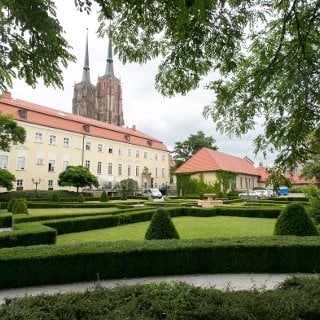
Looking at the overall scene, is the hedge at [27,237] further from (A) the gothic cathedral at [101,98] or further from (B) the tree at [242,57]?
(A) the gothic cathedral at [101,98]

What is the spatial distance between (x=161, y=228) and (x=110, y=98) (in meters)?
73.0

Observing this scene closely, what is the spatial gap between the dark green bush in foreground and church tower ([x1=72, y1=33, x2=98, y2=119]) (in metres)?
79.5

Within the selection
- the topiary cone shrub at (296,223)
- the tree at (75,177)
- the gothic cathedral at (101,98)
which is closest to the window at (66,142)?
the tree at (75,177)

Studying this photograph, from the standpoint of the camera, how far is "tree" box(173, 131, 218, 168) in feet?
192

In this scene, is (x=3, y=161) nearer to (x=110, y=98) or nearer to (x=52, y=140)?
(x=52, y=140)

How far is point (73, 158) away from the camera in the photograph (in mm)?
41406

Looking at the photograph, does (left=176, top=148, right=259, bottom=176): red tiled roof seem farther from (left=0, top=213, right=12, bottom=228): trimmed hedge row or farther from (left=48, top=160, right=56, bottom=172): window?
(left=0, top=213, right=12, bottom=228): trimmed hedge row

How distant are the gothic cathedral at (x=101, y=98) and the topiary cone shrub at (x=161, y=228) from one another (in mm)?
70897

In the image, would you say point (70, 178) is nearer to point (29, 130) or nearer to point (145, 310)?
point (29, 130)

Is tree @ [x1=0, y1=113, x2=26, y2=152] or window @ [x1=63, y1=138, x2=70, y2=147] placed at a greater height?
window @ [x1=63, y1=138, x2=70, y2=147]

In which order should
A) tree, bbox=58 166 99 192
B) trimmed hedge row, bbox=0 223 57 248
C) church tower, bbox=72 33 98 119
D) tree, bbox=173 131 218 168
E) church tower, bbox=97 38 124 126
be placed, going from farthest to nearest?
1. church tower, bbox=72 33 98 119
2. church tower, bbox=97 38 124 126
3. tree, bbox=173 131 218 168
4. tree, bbox=58 166 99 192
5. trimmed hedge row, bbox=0 223 57 248

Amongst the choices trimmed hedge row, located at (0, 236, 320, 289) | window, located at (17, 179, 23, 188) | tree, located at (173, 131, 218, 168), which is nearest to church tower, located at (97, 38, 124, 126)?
tree, located at (173, 131, 218, 168)

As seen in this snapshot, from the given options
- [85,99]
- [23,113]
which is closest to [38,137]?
[23,113]

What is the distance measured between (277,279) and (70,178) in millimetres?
30809
